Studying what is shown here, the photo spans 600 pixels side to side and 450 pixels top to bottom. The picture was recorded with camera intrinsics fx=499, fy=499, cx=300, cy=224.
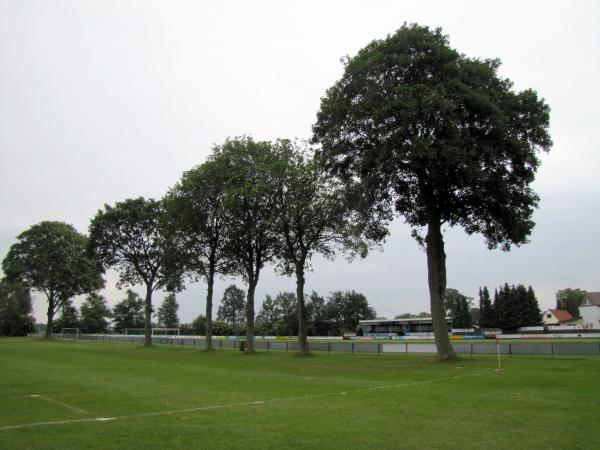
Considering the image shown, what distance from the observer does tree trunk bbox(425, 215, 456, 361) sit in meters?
30.5

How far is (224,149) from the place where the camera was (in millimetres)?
48688

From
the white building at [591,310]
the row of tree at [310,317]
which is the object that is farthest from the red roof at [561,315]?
the row of tree at [310,317]

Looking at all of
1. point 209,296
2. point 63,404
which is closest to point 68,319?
point 209,296

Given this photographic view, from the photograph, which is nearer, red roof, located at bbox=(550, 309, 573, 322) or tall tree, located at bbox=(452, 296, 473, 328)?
tall tree, located at bbox=(452, 296, 473, 328)

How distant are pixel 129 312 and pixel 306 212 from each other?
138m

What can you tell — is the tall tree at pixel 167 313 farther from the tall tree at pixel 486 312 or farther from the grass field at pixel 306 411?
the grass field at pixel 306 411

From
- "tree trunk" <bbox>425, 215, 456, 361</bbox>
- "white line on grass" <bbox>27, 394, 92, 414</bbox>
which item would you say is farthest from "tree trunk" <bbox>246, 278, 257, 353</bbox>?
"white line on grass" <bbox>27, 394, 92, 414</bbox>

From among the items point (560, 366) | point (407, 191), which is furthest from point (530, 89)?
point (560, 366)

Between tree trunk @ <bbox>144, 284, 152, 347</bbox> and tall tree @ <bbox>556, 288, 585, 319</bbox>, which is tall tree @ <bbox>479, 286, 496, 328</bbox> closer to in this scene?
tall tree @ <bbox>556, 288, 585, 319</bbox>

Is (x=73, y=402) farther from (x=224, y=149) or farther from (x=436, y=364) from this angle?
(x=224, y=149)

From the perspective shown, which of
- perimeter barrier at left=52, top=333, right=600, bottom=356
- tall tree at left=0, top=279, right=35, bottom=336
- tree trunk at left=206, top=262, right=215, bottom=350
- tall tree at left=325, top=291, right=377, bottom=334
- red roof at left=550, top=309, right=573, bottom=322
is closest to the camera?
perimeter barrier at left=52, top=333, right=600, bottom=356

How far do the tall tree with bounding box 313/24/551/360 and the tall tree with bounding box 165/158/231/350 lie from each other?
57.6ft

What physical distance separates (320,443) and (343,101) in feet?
82.6

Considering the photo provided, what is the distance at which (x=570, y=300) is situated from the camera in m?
172
